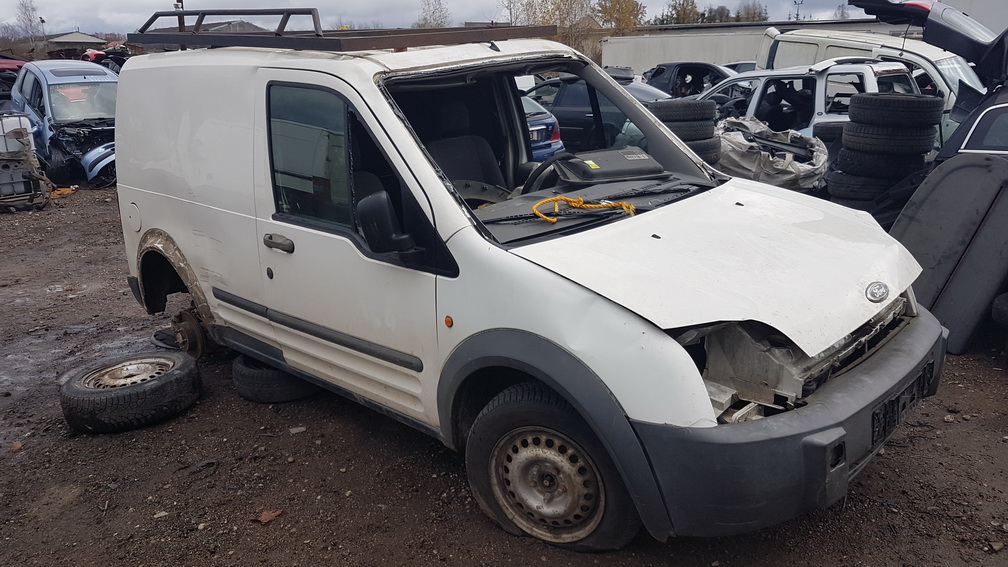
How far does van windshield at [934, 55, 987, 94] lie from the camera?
30.8 feet

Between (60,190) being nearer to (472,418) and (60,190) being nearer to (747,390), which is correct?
(472,418)

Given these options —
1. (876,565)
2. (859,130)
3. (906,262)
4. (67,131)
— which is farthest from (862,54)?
(67,131)

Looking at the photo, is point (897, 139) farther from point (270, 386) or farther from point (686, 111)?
point (270, 386)

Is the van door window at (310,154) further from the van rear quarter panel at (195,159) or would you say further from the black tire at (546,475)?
the black tire at (546,475)

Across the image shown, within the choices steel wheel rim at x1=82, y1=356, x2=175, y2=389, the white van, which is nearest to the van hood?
steel wheel rim at x1=82, y1=356, x2=175, y2=389

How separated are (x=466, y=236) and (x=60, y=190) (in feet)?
36.5

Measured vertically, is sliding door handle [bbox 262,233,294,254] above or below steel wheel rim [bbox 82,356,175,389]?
above

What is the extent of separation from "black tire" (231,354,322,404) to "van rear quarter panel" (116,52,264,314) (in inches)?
18.7

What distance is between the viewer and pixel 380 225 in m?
2.88

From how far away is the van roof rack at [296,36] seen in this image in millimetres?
3400

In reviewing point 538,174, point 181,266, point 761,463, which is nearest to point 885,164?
point 538,174

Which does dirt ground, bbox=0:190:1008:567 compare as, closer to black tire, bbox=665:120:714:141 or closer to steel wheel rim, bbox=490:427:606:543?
steel wheel rim, bbox=490:427:606:543

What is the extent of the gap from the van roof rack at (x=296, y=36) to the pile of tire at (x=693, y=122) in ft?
8.54

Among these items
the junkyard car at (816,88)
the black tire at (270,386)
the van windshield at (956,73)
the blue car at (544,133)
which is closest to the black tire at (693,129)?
the blue car at (544,133)
